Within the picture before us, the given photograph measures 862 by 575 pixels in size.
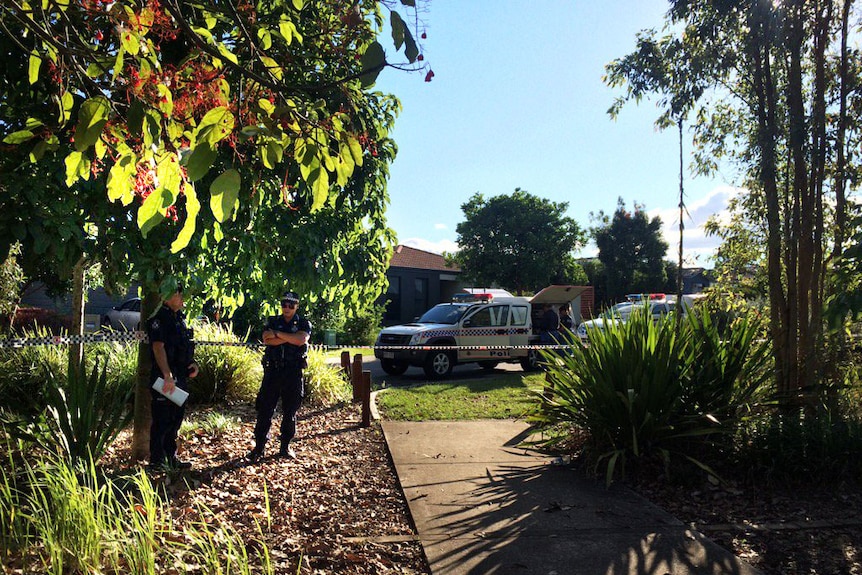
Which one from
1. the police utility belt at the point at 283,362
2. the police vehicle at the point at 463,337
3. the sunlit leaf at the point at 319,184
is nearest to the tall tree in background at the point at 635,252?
the police vehicle at the point at 463,337

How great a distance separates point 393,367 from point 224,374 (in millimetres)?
6106

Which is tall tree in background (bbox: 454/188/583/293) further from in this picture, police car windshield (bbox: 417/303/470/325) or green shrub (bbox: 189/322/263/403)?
green shrub (bbox: 189/322/263/403)

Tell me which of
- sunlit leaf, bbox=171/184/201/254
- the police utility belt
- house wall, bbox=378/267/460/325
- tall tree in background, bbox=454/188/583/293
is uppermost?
tall tree in background, bbox=454/188/583/293

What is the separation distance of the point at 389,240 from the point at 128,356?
4.28 metres

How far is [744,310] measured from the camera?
8148mm

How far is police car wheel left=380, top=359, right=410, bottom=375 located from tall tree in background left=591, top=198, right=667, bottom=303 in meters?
28.7

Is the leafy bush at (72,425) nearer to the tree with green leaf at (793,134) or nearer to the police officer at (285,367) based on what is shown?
the police officer at (285,367)

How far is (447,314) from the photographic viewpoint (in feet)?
49.1

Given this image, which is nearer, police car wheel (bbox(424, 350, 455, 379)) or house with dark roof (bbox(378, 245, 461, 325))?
police car wheel (bbox(424, 350, 455, 379))

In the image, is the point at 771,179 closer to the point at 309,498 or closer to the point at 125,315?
the point at 309,498

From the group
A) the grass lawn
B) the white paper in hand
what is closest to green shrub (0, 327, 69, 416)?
the white paper in hand

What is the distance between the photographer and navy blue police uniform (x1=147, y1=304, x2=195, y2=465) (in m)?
5.09

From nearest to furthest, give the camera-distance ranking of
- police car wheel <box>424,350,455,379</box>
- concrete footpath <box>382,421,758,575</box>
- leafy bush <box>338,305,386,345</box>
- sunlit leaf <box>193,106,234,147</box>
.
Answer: sunlit leaf <box>193,106,234,147</box> → concrete footpath <box>382,421,758,575</box> → police car wheel <box>424,350,455,379</box> → leafy bush <box>338,305,386,345</box>

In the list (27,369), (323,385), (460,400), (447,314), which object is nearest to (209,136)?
(27,369)
